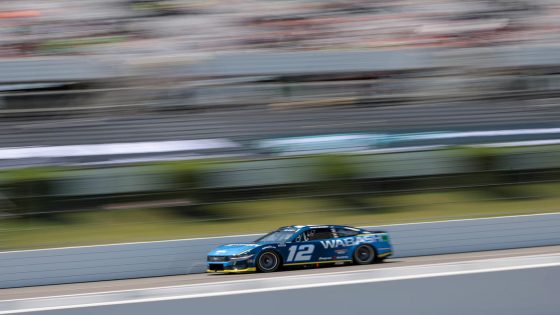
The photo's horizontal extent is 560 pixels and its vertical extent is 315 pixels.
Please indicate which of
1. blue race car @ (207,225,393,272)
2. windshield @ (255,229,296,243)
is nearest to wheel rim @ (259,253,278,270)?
blue race car @ (207,225,393,272)

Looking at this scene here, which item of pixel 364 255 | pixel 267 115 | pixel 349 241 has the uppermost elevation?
pixel 267 115

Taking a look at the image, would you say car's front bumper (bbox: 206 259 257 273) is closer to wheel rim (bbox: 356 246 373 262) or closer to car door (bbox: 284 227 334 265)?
car door (bbox: 284 227 334 265)

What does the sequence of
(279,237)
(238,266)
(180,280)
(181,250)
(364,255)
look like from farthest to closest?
(181,250) < (364,255) < (279,237) < (180,280) < (238,266)

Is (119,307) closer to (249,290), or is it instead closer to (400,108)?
(249,290)

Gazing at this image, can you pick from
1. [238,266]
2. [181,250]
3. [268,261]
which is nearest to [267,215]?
[181,250]

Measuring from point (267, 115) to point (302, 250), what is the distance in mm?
10974

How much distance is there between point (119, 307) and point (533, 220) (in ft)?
40.4

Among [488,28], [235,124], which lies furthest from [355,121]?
[488,28]

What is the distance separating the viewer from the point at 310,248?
42.3 feet

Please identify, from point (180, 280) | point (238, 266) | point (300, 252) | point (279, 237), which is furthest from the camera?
point (279, 237)

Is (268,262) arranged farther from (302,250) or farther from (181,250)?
(181,250)

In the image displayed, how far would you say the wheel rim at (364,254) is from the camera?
43.8 feet

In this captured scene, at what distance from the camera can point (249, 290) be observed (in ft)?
17.1

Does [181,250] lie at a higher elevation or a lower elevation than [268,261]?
higher
